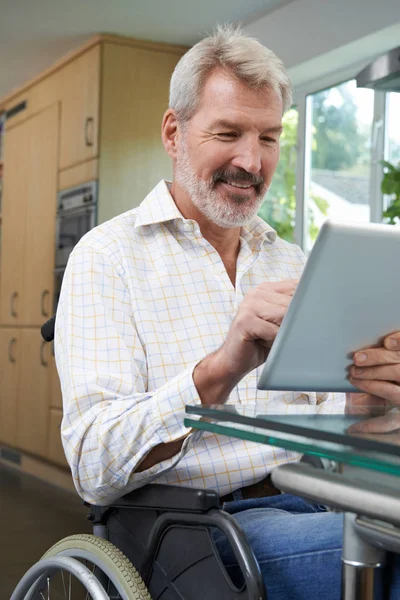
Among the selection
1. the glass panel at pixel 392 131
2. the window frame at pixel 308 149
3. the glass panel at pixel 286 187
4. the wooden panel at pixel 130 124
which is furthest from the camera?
the wooden panel at pixel 130 124

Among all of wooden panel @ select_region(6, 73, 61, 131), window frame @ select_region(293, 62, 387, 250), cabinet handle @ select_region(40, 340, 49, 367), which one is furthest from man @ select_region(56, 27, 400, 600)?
wooden panel @ select_region(6, 73, 61, 131)

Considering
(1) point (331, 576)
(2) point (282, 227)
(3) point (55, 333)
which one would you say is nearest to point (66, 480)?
(2) point (282, 227)

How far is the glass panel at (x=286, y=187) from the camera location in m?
4.99

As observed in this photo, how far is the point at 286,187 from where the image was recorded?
5031mm

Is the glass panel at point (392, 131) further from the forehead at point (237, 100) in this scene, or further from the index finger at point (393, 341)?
the index finger at point (393, 341)

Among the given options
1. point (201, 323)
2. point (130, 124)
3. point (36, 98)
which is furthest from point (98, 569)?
point (36, 98)

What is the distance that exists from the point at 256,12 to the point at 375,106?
36.6 inches

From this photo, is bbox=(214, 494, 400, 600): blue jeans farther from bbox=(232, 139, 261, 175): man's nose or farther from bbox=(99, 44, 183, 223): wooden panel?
bbox=(99, 44, 183, 223): wooden panel

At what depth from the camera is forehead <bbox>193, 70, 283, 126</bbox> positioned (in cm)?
170

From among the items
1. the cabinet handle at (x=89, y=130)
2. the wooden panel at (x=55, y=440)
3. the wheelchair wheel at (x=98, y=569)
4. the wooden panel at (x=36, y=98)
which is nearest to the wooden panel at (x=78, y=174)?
the cabinet handle at (x=89, y=130)

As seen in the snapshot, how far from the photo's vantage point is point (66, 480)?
217 inches

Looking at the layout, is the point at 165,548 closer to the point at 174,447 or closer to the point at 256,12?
the point at 174,447

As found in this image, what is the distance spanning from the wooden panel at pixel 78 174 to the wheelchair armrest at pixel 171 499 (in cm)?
403

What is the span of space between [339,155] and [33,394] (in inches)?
110
